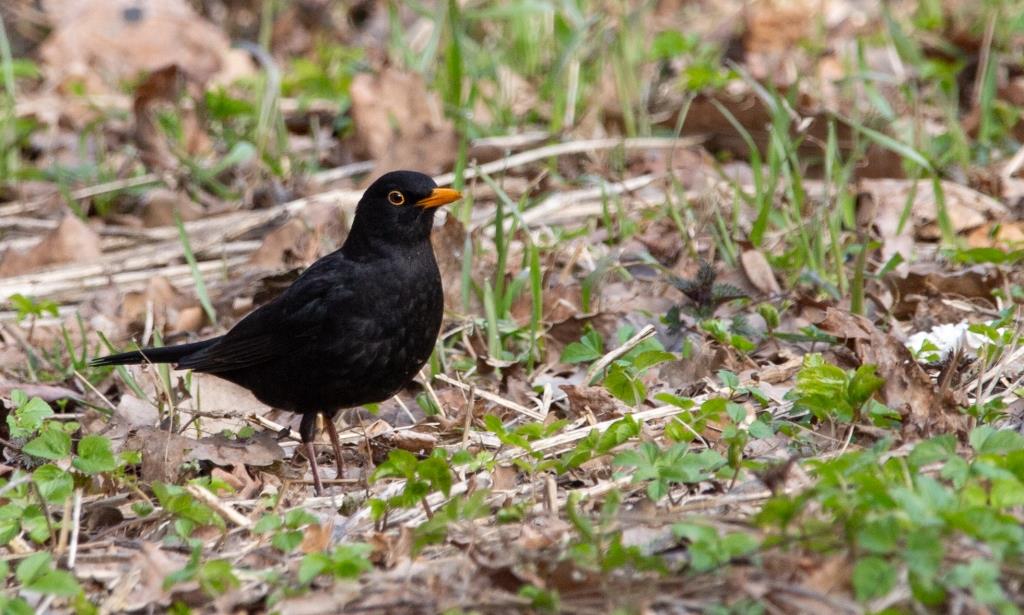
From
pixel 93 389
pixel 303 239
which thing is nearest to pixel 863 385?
pixel 93 389

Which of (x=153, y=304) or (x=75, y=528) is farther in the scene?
(x=153, y=304)

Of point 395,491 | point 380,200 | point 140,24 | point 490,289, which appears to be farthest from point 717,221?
point 140,24

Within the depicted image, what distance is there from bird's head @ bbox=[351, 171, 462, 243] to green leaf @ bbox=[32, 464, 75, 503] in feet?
4.36

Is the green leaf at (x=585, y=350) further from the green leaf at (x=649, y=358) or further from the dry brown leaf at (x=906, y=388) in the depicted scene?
the dry brown leaf at (x=906, y=388)

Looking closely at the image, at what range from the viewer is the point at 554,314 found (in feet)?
→ 16.6

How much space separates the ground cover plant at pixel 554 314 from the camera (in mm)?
2820

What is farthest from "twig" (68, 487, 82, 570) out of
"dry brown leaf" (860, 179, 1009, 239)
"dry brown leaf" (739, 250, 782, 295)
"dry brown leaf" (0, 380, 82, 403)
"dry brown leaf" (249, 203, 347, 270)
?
"dry brown leaf" (860, 179, 1009, 239)

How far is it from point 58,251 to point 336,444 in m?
2.51

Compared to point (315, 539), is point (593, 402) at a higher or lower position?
lower

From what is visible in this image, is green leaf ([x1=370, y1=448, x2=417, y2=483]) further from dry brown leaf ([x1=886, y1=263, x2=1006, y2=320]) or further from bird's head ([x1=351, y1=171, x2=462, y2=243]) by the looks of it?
dry brown leaf ([x1=886, y1=263, x2=1006, y2=320])

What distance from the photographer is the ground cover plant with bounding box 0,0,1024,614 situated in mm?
2820

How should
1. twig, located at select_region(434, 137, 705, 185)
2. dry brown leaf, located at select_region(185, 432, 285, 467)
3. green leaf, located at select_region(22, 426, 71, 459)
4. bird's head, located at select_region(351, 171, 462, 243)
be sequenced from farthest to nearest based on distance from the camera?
twig, located at select_region(434, 137, 705, 185) < bird's head, located at select_region(351, 171, 462, 243) < dry brown leaf, located at select_region(185, 432, 285, 467) < green leaf, located at select_region(22, 426, 71, 459)

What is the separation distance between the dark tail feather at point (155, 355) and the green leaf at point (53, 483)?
3.08 ft

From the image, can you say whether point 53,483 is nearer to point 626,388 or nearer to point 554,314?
point 626,388
